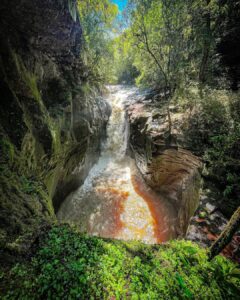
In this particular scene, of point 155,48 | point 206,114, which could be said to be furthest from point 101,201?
point 155,48

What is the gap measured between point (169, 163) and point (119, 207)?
3.34 metres

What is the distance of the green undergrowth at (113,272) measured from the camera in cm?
179

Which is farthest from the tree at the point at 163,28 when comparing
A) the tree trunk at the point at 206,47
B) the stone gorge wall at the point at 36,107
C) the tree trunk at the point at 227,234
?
the tree trunk at the point at 227,234

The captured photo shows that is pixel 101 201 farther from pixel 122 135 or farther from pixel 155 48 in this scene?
pixel 155 48

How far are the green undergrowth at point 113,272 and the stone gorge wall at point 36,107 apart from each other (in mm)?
531

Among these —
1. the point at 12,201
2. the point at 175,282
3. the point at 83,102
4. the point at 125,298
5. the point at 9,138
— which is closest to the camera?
the point at 125,298

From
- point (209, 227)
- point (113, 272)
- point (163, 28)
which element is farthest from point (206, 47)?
point (113, 272)

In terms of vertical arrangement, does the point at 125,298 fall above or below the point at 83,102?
below

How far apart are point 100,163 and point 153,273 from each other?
8747 millimetres

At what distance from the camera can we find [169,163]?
23.1ft

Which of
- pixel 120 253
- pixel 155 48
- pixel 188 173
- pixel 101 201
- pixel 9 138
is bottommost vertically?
pixel 101 201

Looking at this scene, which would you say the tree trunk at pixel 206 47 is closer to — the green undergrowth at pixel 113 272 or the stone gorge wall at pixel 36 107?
the stone gorge wall at pixel 36 107

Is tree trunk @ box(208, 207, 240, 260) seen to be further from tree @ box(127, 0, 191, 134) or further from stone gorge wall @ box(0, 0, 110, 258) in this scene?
tree @ box(127, 0, 191, 134)

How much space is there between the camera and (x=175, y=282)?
2.32 meters
